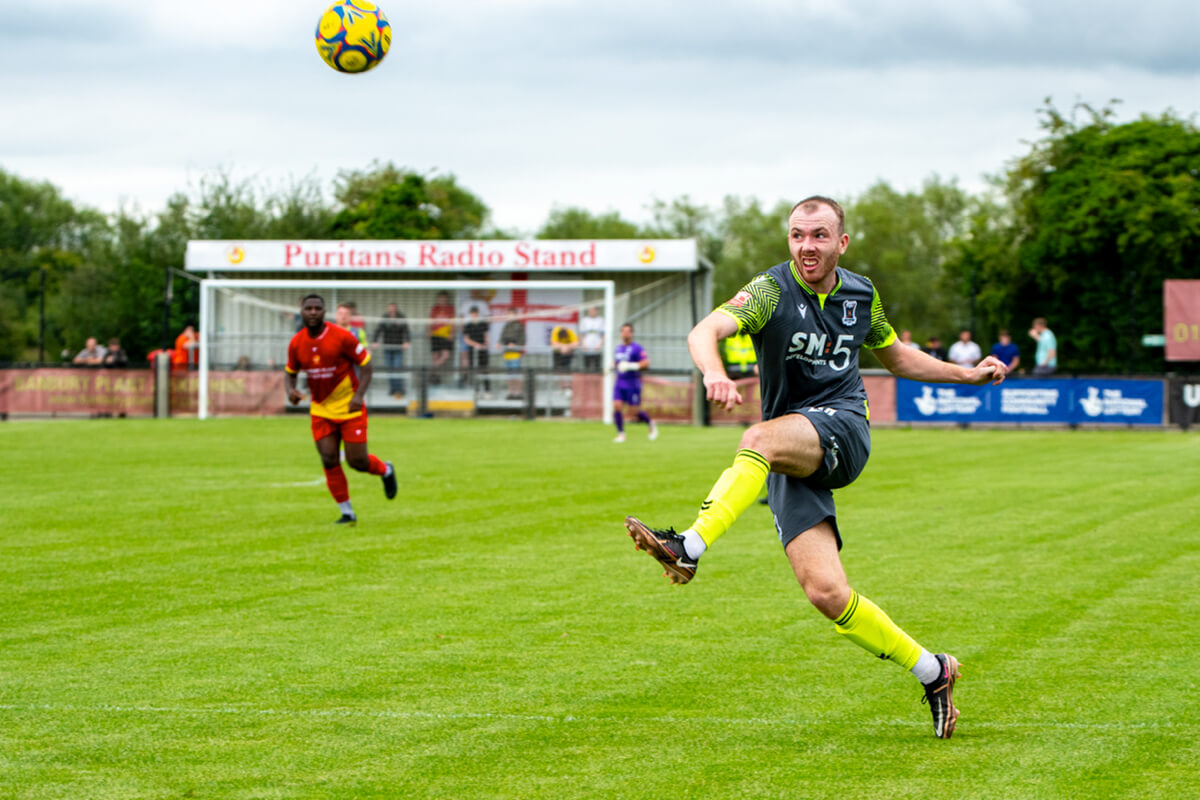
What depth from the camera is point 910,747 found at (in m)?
5.02

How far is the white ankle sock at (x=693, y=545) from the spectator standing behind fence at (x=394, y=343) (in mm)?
27102

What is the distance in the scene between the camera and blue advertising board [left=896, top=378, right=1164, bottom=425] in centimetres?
2834

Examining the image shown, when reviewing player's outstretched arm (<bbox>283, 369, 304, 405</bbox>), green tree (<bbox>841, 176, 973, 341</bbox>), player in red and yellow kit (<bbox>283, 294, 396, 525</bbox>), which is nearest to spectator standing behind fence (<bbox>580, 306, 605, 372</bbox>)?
player's outstretched arm (<bbox>283, 369, 304, 405</bbox>)

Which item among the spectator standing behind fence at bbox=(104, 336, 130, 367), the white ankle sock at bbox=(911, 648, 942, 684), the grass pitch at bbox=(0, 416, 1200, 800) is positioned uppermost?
the spectator standing behind fence at bbox=(104, 336, 130, 367)

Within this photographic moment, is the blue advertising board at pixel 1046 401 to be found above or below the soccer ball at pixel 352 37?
below

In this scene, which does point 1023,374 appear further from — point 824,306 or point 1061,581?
point 824,306

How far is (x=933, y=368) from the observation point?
580 cm

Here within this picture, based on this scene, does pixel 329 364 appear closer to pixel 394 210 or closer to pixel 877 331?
pixel 877 331

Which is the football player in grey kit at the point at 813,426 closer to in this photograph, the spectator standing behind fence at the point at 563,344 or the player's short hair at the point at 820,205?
the player's short hair at the point at 820,205

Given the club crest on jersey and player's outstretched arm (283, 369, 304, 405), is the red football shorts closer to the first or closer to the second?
player's outstretched arm (283, 369, 304, 405)

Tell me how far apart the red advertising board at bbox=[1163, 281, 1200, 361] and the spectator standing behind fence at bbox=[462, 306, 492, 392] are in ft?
56.8

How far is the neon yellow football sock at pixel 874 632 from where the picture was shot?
523cm

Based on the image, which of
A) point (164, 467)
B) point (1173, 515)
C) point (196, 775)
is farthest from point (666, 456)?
point (196, 775)

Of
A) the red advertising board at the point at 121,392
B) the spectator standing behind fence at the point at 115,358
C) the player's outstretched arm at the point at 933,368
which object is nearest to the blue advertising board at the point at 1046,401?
the red advertising board at the point at 121,392
